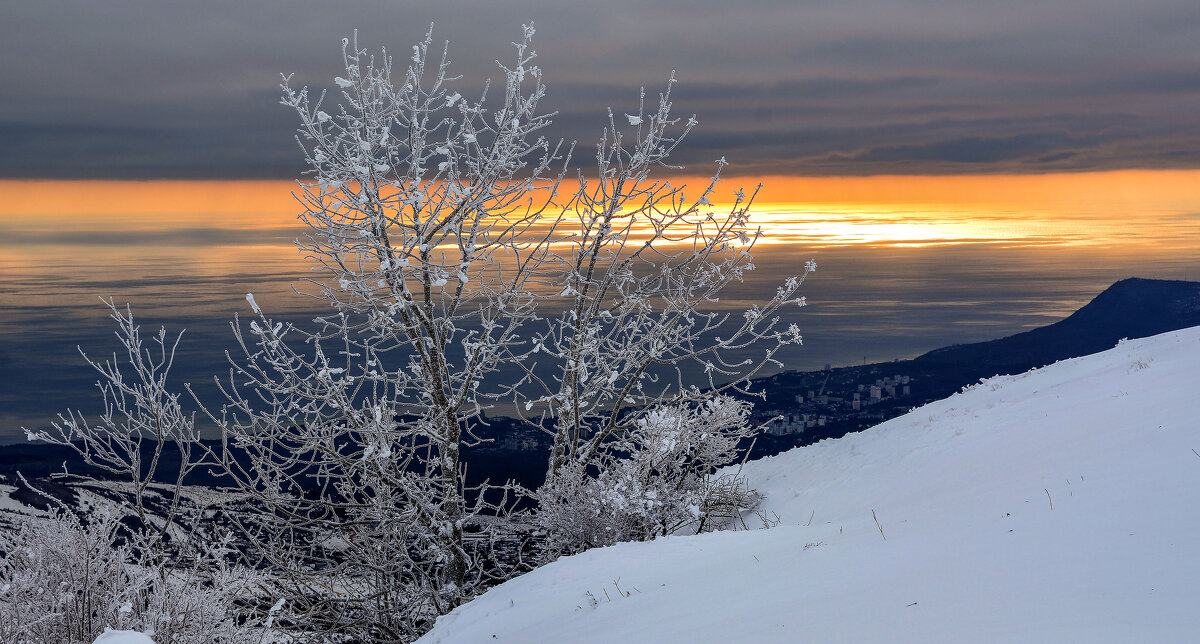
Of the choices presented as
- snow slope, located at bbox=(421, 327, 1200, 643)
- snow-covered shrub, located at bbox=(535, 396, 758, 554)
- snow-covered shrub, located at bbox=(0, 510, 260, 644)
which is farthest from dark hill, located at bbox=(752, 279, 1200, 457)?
snow-covered shrub, located at bbox=(0, 510, 260, 644)

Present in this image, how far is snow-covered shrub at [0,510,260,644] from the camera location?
8.30 metres

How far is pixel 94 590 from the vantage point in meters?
9.04

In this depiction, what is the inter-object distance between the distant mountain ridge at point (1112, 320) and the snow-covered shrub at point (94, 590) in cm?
10267

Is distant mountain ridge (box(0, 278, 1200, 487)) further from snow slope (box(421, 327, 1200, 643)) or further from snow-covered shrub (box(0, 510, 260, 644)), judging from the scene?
snow slope (box(421, 327, 1200, 643))

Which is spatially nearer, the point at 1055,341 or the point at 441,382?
the point at 441,382

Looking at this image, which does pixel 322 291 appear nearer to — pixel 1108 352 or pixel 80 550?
pixel 80 550

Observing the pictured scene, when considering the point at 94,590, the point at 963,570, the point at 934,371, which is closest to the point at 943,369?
the point at 934,371

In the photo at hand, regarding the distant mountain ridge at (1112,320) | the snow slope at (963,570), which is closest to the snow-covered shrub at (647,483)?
the snow slope at (963,570)

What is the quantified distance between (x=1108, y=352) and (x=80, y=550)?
24.8 metres

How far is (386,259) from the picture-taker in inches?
323

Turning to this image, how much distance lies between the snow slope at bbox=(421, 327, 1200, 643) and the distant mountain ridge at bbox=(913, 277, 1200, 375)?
9975 cm

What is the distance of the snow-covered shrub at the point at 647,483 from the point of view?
32.0 ft

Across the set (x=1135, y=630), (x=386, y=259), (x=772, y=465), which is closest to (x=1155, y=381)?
(x=772, y=465)

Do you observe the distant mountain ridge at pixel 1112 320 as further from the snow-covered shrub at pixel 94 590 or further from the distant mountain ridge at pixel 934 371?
→ the snow-covered shrub at pixel 94 590
